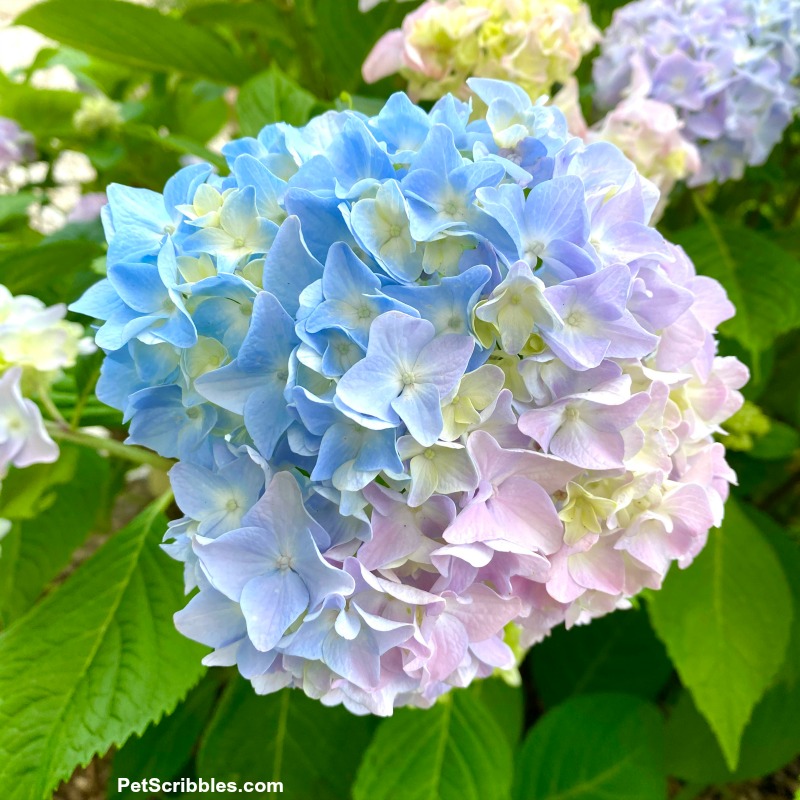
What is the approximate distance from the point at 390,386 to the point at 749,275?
0.63 metres

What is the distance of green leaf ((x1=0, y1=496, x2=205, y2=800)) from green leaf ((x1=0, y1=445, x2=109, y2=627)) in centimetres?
9

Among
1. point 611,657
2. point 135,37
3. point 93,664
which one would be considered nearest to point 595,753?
point 611,657

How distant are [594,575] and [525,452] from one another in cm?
10

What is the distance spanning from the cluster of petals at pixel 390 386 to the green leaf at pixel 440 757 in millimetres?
395

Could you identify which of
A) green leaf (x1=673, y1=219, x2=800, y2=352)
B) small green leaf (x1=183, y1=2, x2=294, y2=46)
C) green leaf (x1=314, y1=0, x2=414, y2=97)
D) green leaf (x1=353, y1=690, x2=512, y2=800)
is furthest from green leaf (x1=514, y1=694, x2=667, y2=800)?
small green leaf (x1=183, y1=2, x2=294, y2=46)

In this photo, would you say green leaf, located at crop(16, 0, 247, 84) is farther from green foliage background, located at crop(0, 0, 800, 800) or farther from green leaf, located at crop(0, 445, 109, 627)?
green leaf, located at crop(0, 445, 109, 627)

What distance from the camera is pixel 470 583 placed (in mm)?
333

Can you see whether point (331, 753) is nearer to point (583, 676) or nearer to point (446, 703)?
point (446, 703)

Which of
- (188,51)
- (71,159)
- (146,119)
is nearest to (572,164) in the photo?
(188,51)

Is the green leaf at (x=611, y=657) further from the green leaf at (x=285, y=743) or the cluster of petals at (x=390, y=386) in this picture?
the cluster of petals at (x=390, y=386)

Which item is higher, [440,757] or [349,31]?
[349,31]

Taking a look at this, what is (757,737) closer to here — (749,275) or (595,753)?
(595,753)

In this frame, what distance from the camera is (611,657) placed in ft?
3.39

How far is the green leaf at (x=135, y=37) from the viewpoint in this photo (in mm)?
801
